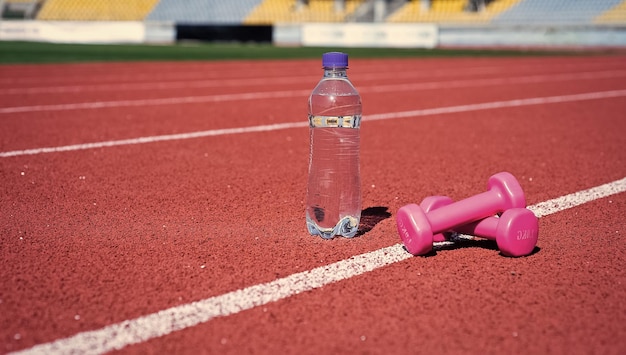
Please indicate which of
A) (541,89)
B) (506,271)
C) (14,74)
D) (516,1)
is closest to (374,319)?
(506,271)

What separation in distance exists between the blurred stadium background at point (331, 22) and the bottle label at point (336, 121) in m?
24.1

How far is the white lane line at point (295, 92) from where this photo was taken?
27.7ft

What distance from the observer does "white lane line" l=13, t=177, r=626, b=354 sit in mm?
2066

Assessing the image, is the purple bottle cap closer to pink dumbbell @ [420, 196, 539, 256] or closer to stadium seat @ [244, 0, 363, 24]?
pink dumbbell @ [420, 196, 539, 256]

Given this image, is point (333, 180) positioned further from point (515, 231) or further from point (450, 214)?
point (515, 231)

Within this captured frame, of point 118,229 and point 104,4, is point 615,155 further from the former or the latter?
point 104,4

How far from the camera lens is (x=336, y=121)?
11.0ft

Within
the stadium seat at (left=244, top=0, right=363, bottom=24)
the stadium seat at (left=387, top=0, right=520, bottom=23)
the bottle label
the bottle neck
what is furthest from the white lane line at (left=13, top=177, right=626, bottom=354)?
the stadium seat at (left=244, top=0, right=363, bottom=24)

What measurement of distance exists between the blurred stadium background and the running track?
2037 centimetres

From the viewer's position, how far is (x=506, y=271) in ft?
9.00

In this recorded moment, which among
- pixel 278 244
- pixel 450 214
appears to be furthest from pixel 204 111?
pixel 450 214

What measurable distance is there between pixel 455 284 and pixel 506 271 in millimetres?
283

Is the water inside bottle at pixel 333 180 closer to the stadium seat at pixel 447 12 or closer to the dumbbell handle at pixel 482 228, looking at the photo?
the dumbbell handle at pixel 482 228

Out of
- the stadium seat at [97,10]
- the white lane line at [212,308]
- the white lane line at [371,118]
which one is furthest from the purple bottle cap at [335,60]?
the stadium seat at [97,10]
